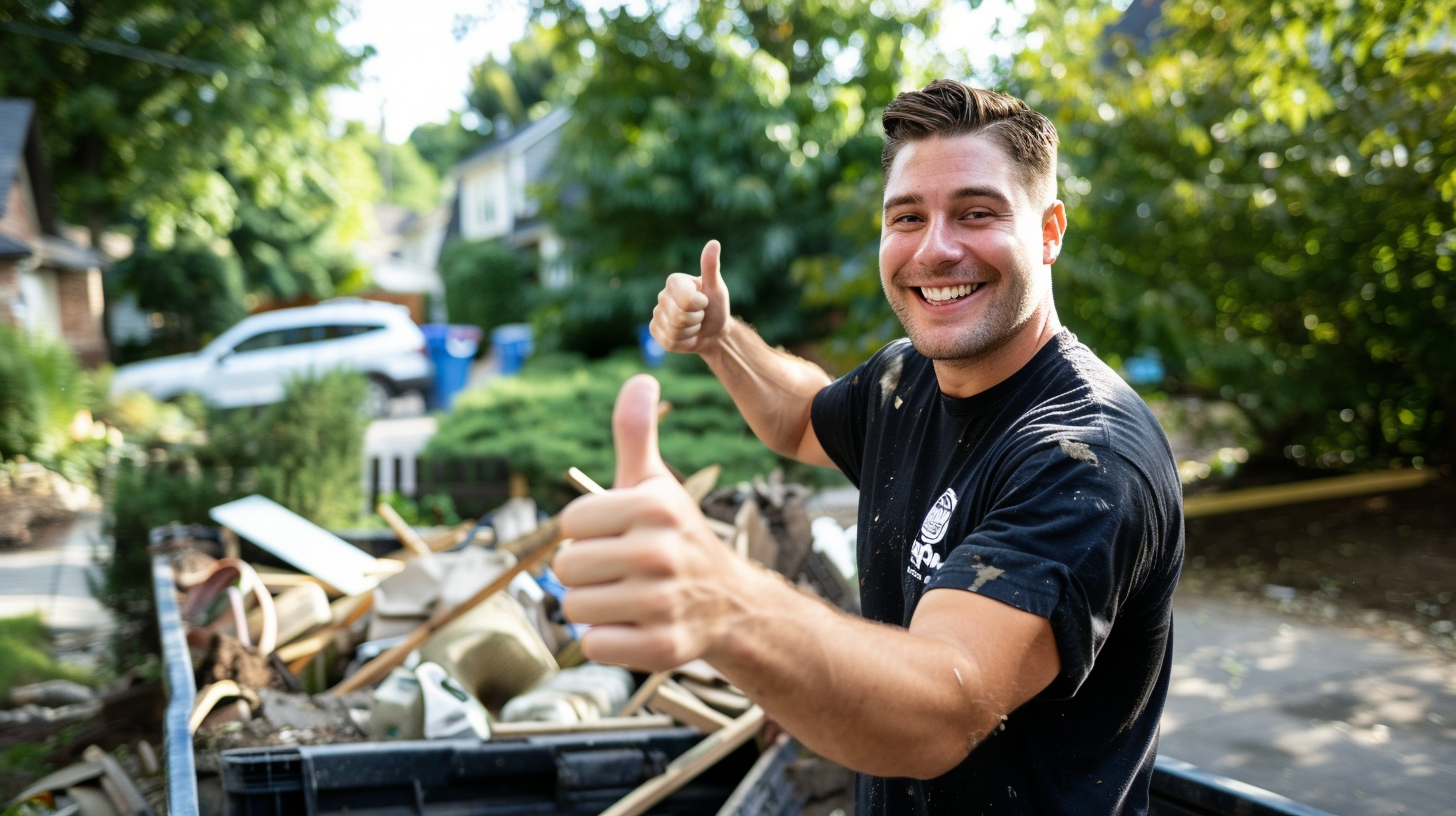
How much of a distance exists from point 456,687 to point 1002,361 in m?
2.39

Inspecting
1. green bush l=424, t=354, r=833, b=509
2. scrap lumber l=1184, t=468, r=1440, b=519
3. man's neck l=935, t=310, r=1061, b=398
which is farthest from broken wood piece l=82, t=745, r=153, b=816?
scrap lumber l=1184, t=468, r=1440, b=519

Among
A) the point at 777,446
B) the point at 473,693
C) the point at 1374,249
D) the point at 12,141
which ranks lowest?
the point at 473,693

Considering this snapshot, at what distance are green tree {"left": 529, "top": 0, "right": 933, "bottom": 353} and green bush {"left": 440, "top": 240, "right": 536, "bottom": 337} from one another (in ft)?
64.6

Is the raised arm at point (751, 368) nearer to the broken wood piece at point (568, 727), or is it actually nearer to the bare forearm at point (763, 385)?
the bare forearm at point (763, 385)

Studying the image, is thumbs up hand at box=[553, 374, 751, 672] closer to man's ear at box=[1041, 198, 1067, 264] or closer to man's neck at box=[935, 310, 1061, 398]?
man's neck at box=[935, 310, 1061, 398]

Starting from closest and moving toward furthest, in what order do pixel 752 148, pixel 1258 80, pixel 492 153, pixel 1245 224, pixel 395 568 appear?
pixel 395 568 → pixel 1258 80 → pixel 1245 224 → pixel 752 148 → pixel 492 153

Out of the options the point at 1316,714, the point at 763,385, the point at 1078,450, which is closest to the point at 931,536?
the point at 1078,450

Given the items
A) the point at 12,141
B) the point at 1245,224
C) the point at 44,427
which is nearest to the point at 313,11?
the point at 12,141

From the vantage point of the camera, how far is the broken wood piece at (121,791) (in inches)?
146

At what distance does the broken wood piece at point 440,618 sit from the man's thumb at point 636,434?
114 inches

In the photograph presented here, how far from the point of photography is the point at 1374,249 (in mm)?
8180

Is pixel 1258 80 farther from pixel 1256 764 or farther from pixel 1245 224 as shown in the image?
pixel 1256 764

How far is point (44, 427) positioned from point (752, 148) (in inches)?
321

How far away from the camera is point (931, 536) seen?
177 centimetres
